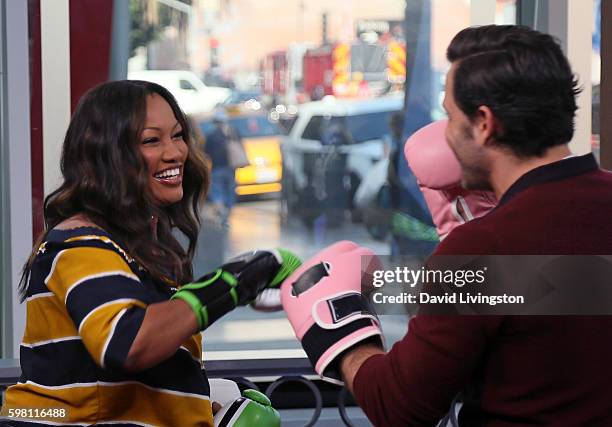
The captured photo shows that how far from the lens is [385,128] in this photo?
506cm

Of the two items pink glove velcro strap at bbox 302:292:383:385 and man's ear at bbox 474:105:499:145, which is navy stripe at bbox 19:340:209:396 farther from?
man's ear at bbox 474:105:499:145

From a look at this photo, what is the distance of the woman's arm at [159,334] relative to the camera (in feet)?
6.33

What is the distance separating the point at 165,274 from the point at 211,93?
2.78 m

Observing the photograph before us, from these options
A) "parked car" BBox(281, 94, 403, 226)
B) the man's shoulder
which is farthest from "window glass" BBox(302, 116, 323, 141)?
the man's shoulder

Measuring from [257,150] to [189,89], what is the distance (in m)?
0.46

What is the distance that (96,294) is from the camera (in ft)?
6.49

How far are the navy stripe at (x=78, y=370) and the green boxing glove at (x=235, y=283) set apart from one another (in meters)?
0.21

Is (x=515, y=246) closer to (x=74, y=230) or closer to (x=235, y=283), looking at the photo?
(x=235, y=283)

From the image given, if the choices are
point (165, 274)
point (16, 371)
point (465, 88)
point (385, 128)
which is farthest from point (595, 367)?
point (385, 128)

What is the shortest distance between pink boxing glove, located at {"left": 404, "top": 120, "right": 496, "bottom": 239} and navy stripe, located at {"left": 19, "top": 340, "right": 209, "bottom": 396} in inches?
26.2

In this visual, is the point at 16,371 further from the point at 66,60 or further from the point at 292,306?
the point at 292,306

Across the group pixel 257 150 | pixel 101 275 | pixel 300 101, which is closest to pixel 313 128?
pixel 300 101

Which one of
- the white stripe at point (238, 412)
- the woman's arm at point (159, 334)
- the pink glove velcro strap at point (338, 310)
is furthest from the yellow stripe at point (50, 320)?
the pink glove velcro strap at point (338, 310)

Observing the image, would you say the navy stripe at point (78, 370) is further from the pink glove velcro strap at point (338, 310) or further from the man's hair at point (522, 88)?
the man's hair at point (522, 88)
